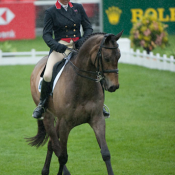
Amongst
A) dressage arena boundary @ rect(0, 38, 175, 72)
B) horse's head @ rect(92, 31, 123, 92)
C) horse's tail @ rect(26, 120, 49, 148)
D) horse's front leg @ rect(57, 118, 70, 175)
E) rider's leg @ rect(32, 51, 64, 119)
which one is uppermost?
horse's head @ rect(92, 31, 123, 92)

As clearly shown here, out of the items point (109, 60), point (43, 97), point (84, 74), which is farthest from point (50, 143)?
point (109, 60)

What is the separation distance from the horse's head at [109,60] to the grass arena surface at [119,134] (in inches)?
88.0

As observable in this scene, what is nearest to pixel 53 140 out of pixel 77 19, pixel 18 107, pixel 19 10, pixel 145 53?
pixel 77 19

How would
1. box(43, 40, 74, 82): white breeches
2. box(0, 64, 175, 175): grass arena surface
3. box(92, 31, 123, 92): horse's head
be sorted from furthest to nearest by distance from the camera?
box(0, 64, 175, 175): grass arena surface
box(43, 40, 74, 82): white breeches
box(92, 31, 123, 92): horse's head

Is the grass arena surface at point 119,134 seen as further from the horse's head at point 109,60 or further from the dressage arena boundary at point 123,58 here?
the dressage arena boundary at point 123,58

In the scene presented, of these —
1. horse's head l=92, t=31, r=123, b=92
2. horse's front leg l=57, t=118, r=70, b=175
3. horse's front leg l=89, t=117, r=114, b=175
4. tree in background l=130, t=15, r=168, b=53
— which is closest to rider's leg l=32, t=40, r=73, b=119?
horse's front leg l=57, t=118, r=70, b=175

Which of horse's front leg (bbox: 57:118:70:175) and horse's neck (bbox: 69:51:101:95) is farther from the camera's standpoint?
horse's front leg (bbox: 57:118:70:175)

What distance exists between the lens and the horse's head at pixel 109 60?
5254 millimetres

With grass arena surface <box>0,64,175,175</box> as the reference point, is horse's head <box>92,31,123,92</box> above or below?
above

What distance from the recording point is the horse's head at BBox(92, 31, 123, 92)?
5.25 metres

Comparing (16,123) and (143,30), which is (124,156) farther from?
(143,30)

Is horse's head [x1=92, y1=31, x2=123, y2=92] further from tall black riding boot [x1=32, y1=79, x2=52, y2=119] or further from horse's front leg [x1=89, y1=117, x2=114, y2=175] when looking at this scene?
tall black riding boot [x1=32, y1=79, x2=52, y2=119]

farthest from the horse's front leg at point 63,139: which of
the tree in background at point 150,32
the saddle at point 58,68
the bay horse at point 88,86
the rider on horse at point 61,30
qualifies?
the tree in background at point 150,32

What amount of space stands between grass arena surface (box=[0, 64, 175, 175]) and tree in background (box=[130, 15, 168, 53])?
395 centimetres
